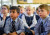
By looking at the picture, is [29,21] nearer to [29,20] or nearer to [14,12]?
A: [29,20]

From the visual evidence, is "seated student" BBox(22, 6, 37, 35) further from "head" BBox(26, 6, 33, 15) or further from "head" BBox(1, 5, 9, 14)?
"head" BBox(1, 5, 9, 14)

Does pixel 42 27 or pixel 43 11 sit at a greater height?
pixel 43 11

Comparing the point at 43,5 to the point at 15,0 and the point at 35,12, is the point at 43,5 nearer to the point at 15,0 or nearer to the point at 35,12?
the point at 35,12

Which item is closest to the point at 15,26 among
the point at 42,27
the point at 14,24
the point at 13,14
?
the point at 14,24

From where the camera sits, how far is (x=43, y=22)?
236cm

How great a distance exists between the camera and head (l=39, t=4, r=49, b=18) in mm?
2295

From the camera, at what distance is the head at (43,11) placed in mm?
2295

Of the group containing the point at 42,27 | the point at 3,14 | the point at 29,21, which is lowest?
the point at 42,27

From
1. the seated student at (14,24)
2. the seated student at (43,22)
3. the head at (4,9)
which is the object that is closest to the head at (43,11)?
the seated student at (43,22)

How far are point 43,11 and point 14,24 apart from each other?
1.97ft

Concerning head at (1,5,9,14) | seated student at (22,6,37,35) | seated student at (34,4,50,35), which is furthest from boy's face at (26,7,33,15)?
head at (1,5,9,14)

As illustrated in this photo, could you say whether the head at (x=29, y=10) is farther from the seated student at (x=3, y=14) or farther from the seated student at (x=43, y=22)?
the seated student at (x=3, y=14)

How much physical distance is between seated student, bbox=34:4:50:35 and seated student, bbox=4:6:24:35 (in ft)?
0.99

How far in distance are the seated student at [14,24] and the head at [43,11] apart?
0.41 m
